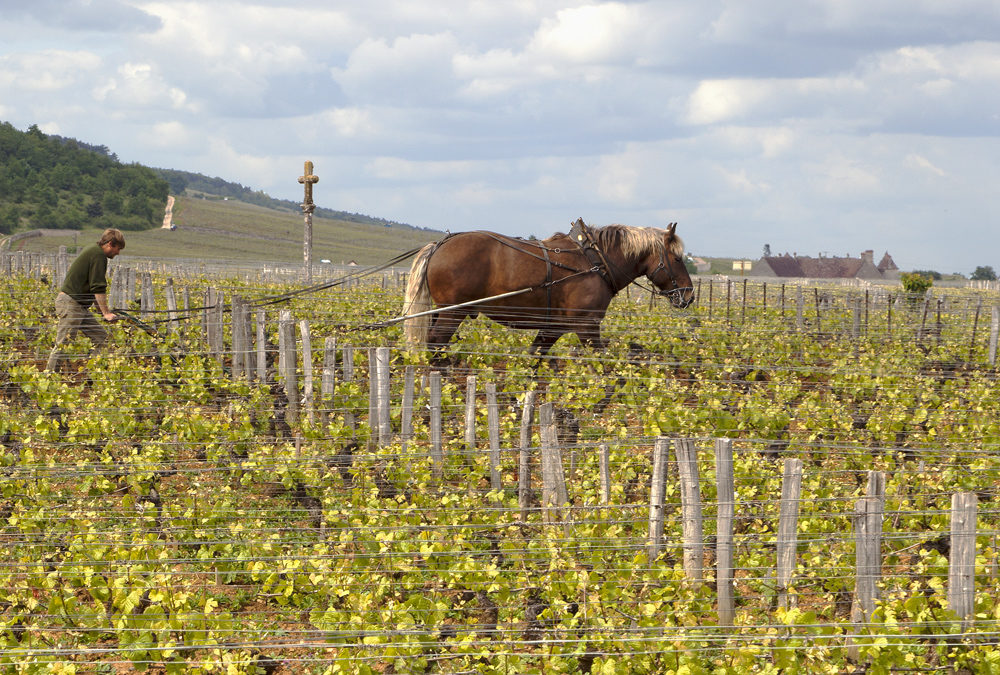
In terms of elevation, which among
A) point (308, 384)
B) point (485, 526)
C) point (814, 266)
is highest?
point (814, 266)

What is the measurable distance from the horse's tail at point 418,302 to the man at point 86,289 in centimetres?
297

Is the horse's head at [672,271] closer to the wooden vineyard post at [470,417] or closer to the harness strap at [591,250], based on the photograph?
the harness strap at [591,250]

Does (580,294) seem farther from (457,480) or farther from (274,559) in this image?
(274,559)

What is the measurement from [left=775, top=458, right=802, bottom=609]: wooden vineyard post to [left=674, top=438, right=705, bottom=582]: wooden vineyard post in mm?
411

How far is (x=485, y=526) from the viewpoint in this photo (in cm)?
491

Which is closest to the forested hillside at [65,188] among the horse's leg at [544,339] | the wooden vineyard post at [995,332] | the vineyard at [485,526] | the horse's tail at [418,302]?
the horse's tail at [418,302]

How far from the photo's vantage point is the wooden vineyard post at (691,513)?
16.3 ft

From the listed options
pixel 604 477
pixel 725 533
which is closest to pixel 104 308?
pixel 604 477

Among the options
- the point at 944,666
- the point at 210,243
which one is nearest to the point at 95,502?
the point at 944,666

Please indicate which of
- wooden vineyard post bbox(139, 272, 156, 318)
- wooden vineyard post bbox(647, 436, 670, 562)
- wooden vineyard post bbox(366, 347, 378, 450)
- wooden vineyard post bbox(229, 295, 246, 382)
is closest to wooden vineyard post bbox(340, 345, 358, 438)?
wooden vineyard post bbox(366, 347, 378, 450)

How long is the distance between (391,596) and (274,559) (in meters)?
0.67

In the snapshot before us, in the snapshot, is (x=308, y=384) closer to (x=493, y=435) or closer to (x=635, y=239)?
(x=493, y=435)

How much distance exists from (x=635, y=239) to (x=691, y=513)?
21.0ft

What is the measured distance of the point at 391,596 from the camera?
202 inches
